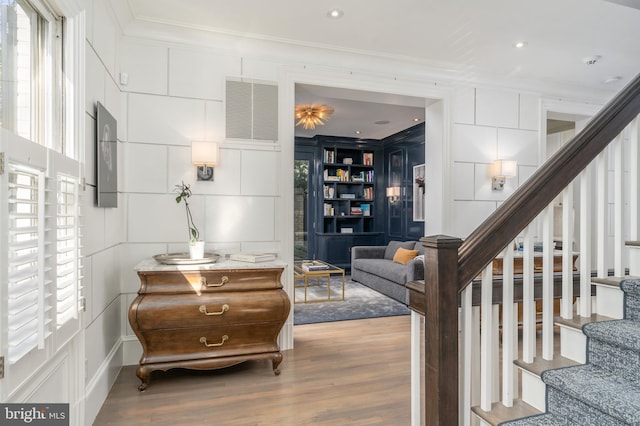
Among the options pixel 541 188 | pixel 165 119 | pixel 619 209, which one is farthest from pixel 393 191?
pixel 541 188

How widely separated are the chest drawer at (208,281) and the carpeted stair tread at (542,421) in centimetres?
181

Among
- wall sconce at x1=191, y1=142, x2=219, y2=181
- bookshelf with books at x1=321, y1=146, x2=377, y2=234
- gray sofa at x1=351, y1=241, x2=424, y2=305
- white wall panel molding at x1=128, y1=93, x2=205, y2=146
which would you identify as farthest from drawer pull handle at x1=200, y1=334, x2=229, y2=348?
bookshelf with books at x1=321, y1=146, x2=377, y2=234

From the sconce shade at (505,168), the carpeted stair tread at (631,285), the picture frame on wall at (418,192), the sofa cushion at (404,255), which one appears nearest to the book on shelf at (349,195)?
the picture frame on wall at (418,192)

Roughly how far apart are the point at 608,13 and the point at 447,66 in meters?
1.36

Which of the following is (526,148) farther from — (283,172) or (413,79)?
(283,172)

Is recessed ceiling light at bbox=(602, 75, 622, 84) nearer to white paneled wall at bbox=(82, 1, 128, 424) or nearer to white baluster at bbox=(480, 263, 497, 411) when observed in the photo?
white baluster at bbox=(480, 263, 497, 411)

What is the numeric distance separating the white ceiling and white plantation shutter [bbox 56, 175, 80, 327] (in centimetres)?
168

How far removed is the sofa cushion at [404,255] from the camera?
19.0 ft

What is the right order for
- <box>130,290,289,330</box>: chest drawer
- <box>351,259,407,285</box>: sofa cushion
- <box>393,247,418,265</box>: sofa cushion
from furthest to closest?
1. <box>393,247,418,265</box>: sofa cushion
2. <box>351,259,407,285</box>: sofa cushion
3. <box>130,290,289,330</box>: chest drawer

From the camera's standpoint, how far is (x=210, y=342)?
2666 mm

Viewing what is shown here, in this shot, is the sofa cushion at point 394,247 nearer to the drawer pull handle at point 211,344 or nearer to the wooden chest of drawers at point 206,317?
the wooden chest of drawers at point 206,317

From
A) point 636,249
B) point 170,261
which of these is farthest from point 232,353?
point 636,249

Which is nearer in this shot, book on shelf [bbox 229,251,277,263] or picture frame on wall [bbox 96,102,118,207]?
picture frame on wall [bbox 96,102,118,207]

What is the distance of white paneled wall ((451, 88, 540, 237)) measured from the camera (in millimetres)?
4074
